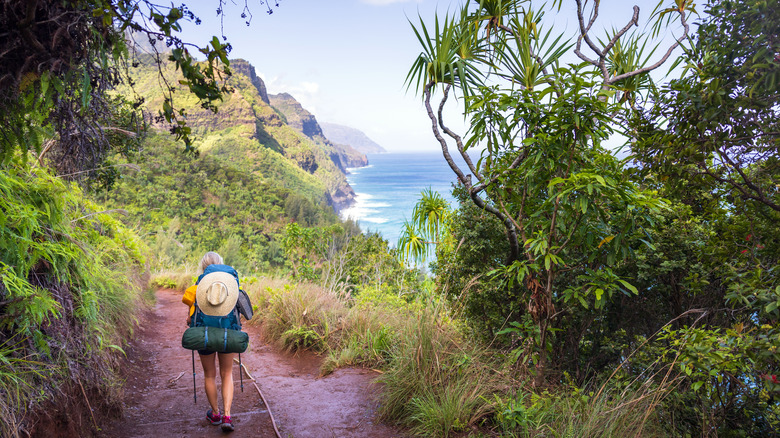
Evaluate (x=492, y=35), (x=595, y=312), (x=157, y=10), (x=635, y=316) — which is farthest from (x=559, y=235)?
(x=157, y=10)

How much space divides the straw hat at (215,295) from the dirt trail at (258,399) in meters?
0.99

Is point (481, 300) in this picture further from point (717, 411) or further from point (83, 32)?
point (83, 32)

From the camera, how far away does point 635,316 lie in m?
3.77

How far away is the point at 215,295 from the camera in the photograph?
11.4 feet

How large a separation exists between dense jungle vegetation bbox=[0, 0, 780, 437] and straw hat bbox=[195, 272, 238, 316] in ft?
2.28

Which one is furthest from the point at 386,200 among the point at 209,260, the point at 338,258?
the point at 209,260

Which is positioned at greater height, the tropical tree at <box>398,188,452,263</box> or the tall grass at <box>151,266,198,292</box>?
the tropical tree at <box>398,188,452,263</box>

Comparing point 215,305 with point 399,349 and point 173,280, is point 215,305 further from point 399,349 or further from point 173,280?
point 173,280

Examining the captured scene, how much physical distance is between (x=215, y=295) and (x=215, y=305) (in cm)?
8

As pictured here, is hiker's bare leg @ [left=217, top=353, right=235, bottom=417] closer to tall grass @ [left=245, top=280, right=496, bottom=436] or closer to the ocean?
tall grass @ [left=245, top=280, right=496, bottom=436]

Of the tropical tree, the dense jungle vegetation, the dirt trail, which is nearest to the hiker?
the dirt trail

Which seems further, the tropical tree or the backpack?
the tropical tree

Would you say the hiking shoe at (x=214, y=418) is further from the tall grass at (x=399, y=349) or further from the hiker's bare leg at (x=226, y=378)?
the tall grass at (x=399, y=349)

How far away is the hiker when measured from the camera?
3482 millimetres
